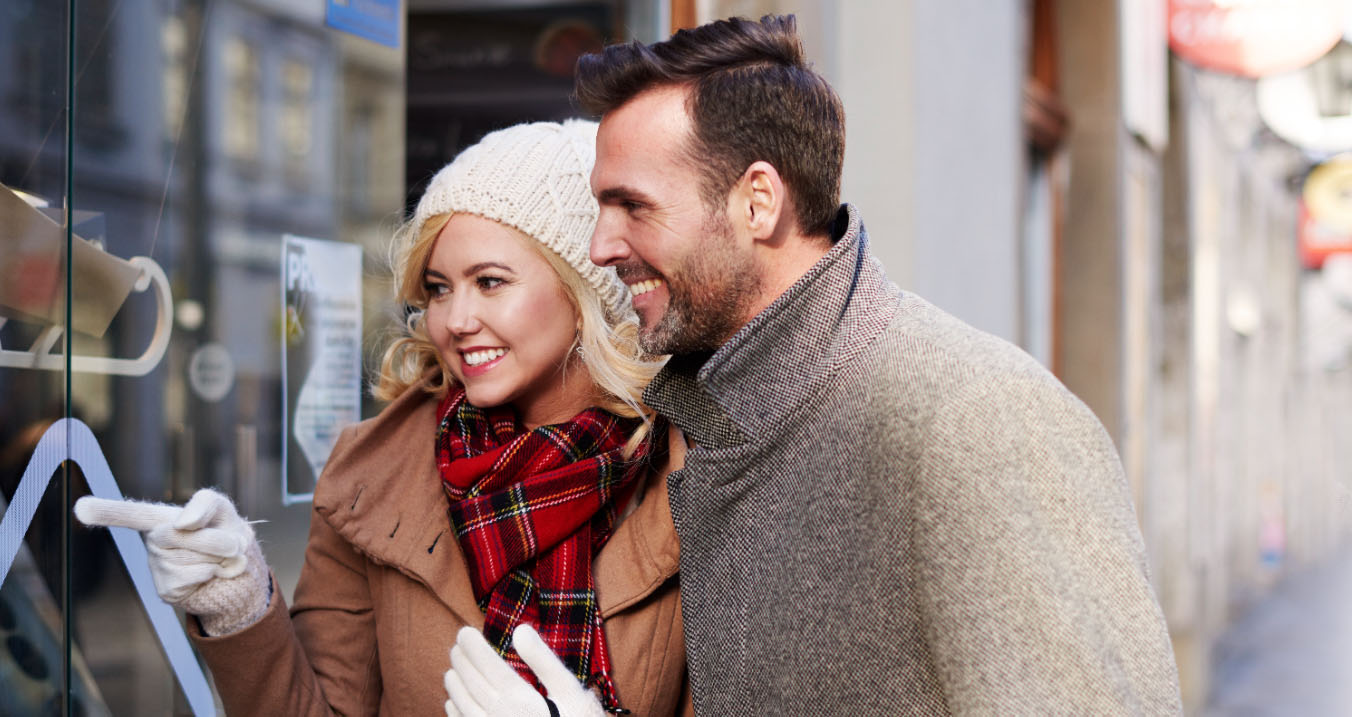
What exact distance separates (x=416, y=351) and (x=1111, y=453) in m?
1.34

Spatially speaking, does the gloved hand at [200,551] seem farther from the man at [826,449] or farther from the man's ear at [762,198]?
the man's ear at [762,198]

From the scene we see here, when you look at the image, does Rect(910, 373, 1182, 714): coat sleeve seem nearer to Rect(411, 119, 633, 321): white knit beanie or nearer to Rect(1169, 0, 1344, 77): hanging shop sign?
Rect(411, 119, 633, 321): white knit beanie

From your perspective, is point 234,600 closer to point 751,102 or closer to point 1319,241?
A: point 751,102

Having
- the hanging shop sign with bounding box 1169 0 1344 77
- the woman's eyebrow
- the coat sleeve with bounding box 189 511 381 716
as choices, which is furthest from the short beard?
the hanging shop sign with bounding box 1169 0 1344 77

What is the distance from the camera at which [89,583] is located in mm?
2357

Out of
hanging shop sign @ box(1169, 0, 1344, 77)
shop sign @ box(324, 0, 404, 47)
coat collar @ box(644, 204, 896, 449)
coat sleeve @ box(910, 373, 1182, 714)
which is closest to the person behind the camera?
coat sleeve @ box(910, 373, 1182, 714)

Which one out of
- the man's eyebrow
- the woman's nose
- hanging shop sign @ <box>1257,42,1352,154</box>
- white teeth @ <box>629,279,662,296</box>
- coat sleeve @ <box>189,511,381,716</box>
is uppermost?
hanging shop sign @ <box>1257,42,1352,154</box>

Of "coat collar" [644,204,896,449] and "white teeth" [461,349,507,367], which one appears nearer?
"coat collar" [644,204,896,449]

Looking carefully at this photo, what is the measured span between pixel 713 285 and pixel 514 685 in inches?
25.1

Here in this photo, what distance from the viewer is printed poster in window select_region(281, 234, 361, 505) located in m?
2.94

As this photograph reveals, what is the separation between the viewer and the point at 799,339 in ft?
5.87

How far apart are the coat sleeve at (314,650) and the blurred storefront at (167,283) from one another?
337 millimetres

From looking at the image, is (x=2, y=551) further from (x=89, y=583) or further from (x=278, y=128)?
(x=278, y=128)

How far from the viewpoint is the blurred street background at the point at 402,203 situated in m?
2.29
